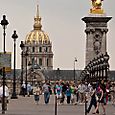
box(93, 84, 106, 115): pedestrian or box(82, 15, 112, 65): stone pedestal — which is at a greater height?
box(82, 15, 112, 65): stone pedestal

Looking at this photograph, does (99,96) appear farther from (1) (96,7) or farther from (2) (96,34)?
(1) (96,7)

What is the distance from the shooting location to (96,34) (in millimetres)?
89812

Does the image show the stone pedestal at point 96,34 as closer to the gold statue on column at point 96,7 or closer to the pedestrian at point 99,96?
the gold statue on column at point 96,7

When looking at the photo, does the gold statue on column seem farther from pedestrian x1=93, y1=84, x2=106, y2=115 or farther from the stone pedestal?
pedestrian x1=93, y1=84, x2=106, y2=115

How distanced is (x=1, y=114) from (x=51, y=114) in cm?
248

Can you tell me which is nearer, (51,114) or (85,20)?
(51,114)

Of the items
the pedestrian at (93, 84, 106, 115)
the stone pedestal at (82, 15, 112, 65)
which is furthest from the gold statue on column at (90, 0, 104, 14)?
the pedestrian at (93, 84, 106, 115)

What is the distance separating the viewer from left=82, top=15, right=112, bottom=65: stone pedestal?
293ft

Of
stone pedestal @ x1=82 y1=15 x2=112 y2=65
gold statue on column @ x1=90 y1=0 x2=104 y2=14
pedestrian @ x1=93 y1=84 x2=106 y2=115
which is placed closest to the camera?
pedestrian @ x1=93 y1=84 x2=106 y2=115

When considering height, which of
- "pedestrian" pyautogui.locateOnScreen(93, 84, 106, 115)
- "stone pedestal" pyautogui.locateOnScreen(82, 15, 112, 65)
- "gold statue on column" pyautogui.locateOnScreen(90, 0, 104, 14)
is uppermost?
"gold statue on column" pyautogui.locateOnScreen(90, 0, 104, 14)

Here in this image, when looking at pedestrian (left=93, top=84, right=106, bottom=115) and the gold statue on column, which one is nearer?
pedestrian (left=93, top=84, right=106, bottom=115)

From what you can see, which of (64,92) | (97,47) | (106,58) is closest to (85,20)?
(97,47)

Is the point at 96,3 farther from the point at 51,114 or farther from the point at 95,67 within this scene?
the point at 51,114

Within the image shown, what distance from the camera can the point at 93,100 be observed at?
123ft
